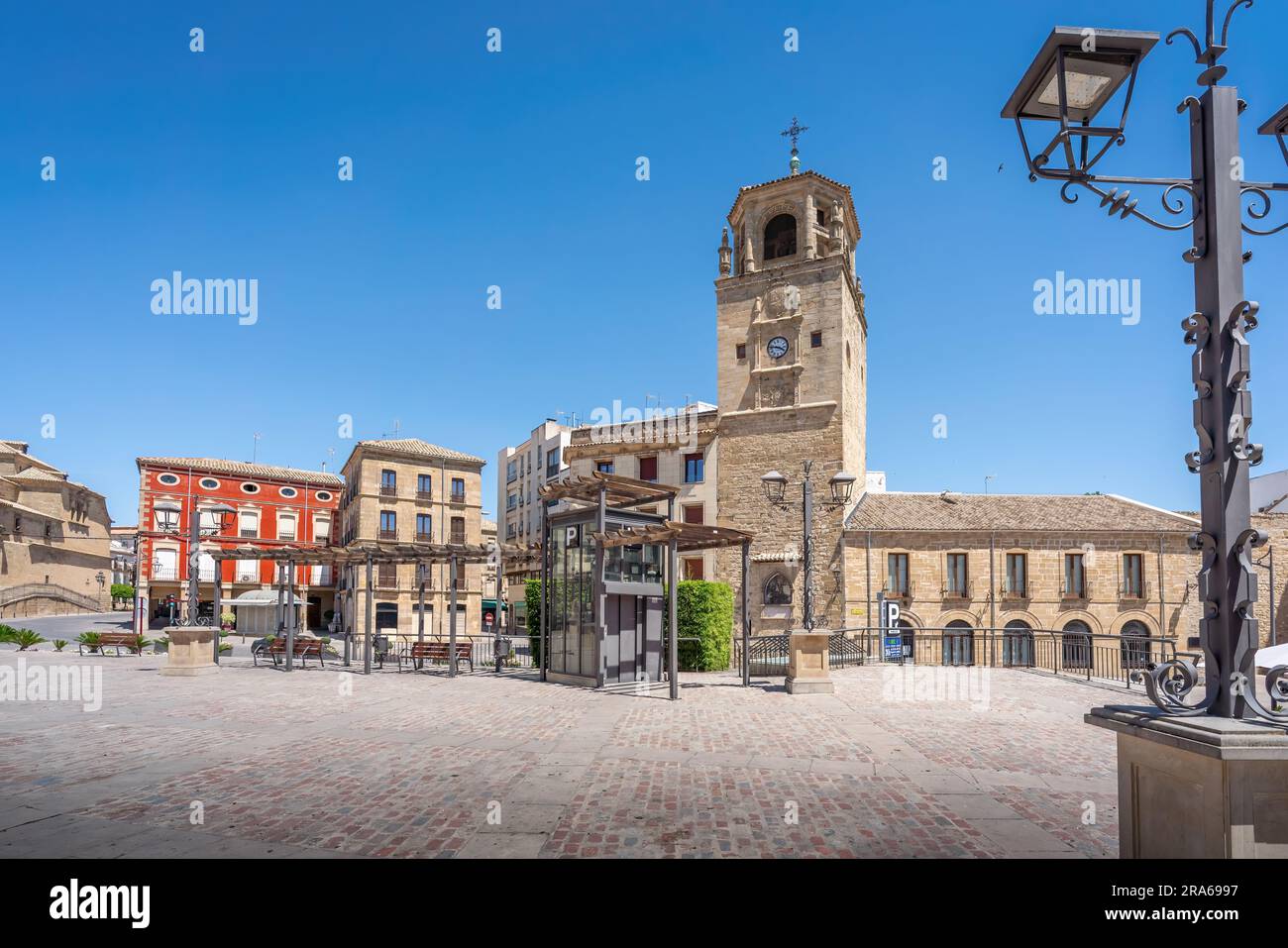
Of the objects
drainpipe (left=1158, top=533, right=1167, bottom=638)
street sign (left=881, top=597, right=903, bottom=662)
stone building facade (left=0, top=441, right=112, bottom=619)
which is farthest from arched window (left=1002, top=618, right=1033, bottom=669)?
stone building facade (left=0, top=441, right=112, bottom=619)

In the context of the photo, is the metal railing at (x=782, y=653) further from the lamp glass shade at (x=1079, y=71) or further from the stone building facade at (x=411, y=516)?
the stone building facade at (x=411, y=516)

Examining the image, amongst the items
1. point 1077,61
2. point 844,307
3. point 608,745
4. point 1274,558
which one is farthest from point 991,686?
point 1274,558

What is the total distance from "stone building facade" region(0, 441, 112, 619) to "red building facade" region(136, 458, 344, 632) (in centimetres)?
695

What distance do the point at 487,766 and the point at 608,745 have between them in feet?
5.64

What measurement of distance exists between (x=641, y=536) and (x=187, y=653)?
10.7 m

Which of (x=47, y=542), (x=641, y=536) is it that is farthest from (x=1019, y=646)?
(x=47, y=542)

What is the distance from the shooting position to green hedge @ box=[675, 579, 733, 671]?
827 inches

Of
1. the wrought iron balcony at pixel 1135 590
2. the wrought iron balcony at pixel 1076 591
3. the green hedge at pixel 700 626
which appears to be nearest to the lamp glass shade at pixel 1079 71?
the green hedge at pixel 700 626

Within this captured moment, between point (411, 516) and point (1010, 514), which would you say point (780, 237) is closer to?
point (1010, 514)

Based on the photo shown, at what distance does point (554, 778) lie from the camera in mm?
7277

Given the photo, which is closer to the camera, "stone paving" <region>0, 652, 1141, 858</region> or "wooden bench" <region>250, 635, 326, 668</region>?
"stone paving" <region>0, 652, 1141, 858</region>

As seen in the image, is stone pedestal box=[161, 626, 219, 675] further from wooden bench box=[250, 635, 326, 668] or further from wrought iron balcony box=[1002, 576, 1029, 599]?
wrought iron balcony box=[1002, 576, 1029, 599]

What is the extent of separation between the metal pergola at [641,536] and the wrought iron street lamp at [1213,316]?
382 inches
